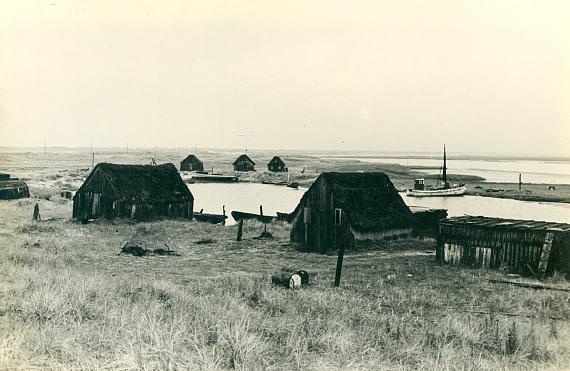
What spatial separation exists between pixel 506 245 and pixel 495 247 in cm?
42

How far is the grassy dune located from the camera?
7.82m

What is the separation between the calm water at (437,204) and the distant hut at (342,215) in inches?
605

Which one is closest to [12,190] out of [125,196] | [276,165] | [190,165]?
[125,196]

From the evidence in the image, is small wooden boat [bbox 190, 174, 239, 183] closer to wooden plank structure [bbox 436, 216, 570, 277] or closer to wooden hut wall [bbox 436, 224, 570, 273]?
wooden plank structure [bbox 436, 216, 570, 277]

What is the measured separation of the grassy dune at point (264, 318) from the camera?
782 centimetres

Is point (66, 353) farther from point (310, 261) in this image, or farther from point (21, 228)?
point (21, 228)

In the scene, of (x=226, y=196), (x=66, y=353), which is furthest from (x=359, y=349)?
(x=226, y=196)

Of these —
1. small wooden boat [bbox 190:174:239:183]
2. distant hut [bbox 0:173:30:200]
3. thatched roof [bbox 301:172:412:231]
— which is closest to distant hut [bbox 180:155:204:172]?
small wooden boat [bbox 190:174:239:183]

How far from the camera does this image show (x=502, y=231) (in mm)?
19500

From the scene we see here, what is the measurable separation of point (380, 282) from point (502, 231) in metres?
6.17

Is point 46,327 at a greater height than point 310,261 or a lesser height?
greater

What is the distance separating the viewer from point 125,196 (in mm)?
33188

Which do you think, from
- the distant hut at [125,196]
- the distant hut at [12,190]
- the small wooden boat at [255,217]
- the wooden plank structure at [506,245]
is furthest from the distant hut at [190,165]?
the wooden plank structure at [506,245]

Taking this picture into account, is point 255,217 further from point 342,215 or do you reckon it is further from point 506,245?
point 506,245
